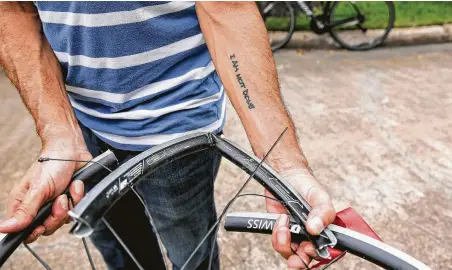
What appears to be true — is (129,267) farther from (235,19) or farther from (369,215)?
(369,215)

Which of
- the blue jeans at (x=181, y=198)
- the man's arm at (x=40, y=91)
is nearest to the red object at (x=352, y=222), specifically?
the blue jeans at (x=181, y=198)

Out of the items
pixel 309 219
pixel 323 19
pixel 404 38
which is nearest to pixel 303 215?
pixel 309 219

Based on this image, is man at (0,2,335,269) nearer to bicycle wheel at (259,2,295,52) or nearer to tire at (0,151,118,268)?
tire at (0,151,118,268)

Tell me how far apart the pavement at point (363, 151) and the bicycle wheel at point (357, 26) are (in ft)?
1.40

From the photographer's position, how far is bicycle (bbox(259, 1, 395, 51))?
195 inches

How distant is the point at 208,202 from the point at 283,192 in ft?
2.03

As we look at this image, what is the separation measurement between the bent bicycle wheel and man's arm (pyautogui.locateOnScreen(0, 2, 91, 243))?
0.28 meters

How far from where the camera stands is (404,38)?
4.96 meters

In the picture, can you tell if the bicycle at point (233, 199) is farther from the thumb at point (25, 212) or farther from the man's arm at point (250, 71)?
the man's arm at point (250, 71)

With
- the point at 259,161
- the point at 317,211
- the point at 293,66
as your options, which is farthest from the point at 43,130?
the point at 293,66

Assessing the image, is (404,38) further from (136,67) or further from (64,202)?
(64,202)

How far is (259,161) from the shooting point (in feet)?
2.94

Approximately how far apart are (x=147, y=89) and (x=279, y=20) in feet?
14.7

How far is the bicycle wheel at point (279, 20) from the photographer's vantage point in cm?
499
